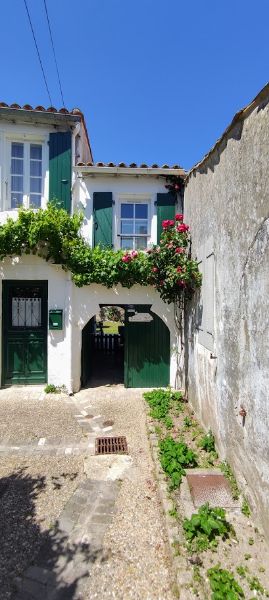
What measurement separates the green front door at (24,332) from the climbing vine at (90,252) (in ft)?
3.27

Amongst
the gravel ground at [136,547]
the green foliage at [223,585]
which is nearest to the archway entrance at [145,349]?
the gravel ground at [136,547]

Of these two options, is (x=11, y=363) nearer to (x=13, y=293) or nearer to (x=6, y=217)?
(x=13, y=293)

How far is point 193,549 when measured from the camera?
2992 millimetres

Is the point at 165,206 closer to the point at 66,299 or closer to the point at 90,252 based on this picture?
the point at 90,252

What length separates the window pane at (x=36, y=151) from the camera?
7828 millimetres

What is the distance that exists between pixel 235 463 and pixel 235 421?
0.54m

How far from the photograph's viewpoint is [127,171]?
7.60m

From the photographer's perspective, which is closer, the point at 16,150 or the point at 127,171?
the point at 127,171

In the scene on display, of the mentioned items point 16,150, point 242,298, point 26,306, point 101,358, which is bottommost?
point 101,358

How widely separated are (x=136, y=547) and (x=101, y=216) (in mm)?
6650

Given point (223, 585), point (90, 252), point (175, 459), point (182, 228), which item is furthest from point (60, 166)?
point (223, 585)

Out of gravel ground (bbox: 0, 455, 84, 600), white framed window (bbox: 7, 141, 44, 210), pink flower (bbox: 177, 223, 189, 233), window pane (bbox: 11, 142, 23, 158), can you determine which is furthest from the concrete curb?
window pane (bbox: 11, 142, 23, 158)

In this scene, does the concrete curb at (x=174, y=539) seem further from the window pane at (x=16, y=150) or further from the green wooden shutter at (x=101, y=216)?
the window pane at (x=16, y=150)

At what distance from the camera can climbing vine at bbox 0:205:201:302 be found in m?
6.80
